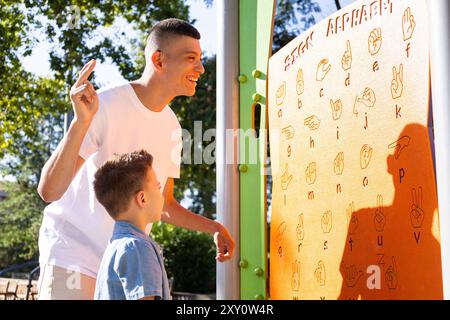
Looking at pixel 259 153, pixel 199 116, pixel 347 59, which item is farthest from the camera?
pixel 199 116

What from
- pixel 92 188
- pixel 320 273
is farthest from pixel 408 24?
pixel 92 188

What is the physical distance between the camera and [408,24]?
1.53 metres

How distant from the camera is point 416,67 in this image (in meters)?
1.49

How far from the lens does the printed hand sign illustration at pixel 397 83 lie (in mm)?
1542

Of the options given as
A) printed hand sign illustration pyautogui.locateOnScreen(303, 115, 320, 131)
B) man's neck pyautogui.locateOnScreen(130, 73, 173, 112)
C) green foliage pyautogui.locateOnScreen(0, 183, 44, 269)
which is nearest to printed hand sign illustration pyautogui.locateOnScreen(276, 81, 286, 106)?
printed hand sign illustration pyautogui.locateOnScreen(303, 115, 320, 131)

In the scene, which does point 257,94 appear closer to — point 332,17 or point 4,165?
point 332,17

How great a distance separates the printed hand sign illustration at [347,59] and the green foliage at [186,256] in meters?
5.73

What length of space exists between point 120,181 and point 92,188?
220 mm

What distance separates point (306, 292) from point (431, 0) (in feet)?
2.93

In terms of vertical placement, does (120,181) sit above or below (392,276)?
above

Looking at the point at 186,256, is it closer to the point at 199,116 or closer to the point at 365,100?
the point at 199,116

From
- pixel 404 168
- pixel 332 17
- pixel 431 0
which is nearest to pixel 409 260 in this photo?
pixel 404 168

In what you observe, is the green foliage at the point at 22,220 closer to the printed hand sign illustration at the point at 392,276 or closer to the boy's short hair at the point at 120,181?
the boy's short hair at the point at 120,181

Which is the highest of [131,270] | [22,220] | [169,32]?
[22,220]
